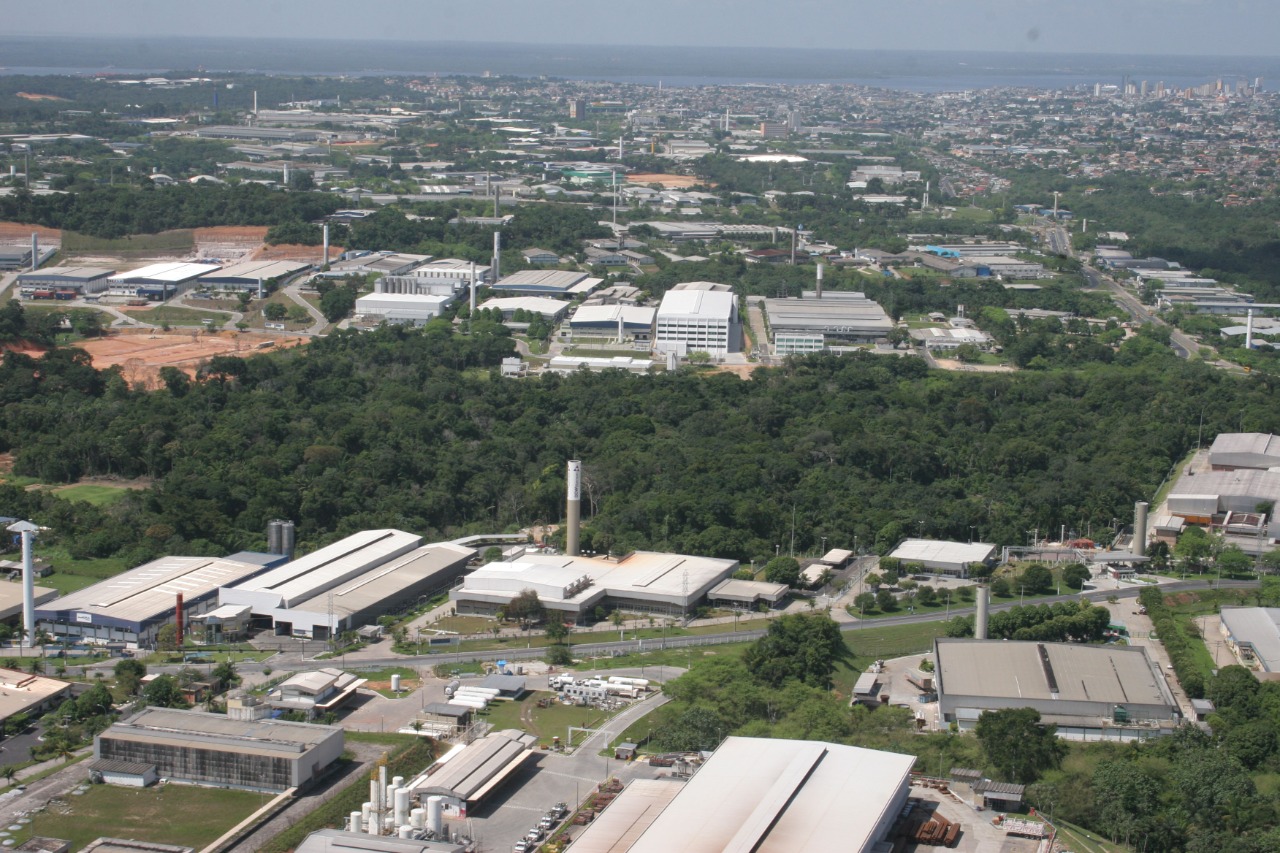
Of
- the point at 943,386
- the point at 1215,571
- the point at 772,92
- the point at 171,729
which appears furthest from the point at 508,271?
the point at 772,92

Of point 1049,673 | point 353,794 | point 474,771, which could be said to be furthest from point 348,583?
point 1049,673

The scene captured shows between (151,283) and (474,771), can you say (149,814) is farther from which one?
(151,283)

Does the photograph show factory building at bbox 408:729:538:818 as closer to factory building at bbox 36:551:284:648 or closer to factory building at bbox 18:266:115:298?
factory building at bbox 36:551:284:648

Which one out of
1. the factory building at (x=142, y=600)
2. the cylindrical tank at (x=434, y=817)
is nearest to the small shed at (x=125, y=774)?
the cylindrical tank at (x=434, y=817)

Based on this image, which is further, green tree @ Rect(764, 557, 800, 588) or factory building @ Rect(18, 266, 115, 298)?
factory building @ Rect(18, 266, 115, 298)

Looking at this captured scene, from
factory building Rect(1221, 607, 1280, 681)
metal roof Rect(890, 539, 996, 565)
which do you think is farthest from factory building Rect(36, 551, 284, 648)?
factory building Rect(1221, 607, 1280, 681)

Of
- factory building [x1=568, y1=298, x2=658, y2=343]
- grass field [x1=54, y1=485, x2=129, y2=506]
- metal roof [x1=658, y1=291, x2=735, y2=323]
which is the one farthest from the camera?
factory building [x1=568, y1=298, x2=658, y2=343]

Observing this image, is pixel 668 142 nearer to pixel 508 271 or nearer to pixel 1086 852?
pixel 508 271

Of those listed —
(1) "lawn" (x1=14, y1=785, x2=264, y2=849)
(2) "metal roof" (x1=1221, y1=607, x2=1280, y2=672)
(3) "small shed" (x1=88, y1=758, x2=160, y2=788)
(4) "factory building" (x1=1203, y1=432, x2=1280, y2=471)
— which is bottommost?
(1) "lawn" (x1=14, y1=785, x2=264, y2=849)
